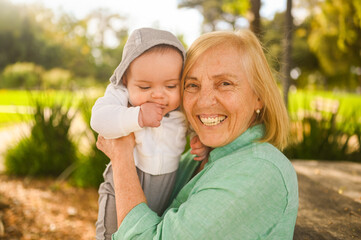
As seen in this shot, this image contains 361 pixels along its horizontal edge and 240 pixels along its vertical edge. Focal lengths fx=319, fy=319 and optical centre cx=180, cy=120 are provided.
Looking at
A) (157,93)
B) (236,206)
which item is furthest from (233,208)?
(157,93)

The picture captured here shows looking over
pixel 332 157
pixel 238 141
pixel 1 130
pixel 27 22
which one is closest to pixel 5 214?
pixel 238 141

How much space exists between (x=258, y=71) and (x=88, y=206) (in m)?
3.72

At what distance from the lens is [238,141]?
1.68 metres

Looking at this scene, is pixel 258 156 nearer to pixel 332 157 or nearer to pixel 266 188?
pixel 266 188

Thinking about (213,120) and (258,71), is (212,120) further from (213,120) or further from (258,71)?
(258,71)

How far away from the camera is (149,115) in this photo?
177 centimetres

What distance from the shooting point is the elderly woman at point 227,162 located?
1.30 metres

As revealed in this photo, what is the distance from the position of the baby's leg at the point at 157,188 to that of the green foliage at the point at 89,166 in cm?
283

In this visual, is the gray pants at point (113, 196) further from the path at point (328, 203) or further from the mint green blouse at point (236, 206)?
the path at point (328, 203)

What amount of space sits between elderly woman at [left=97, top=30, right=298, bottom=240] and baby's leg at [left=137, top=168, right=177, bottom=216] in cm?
10

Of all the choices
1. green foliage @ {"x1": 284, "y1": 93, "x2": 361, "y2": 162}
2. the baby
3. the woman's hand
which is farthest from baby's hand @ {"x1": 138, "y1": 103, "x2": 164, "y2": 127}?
green foliage @ {"x1": 284, "y1": 93, "x2": 361, "y2": 162}

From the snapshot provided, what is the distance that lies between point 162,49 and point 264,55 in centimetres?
59

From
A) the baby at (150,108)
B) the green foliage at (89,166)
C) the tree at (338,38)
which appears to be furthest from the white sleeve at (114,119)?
the tree at (338,38)

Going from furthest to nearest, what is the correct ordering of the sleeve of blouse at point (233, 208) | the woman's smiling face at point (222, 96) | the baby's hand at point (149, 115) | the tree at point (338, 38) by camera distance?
the tree at point (338, 38), the baby's hand at point (149, 115), the woman's smiling face at point (222, 96), the sleeve of blouse at point (233, 208)
